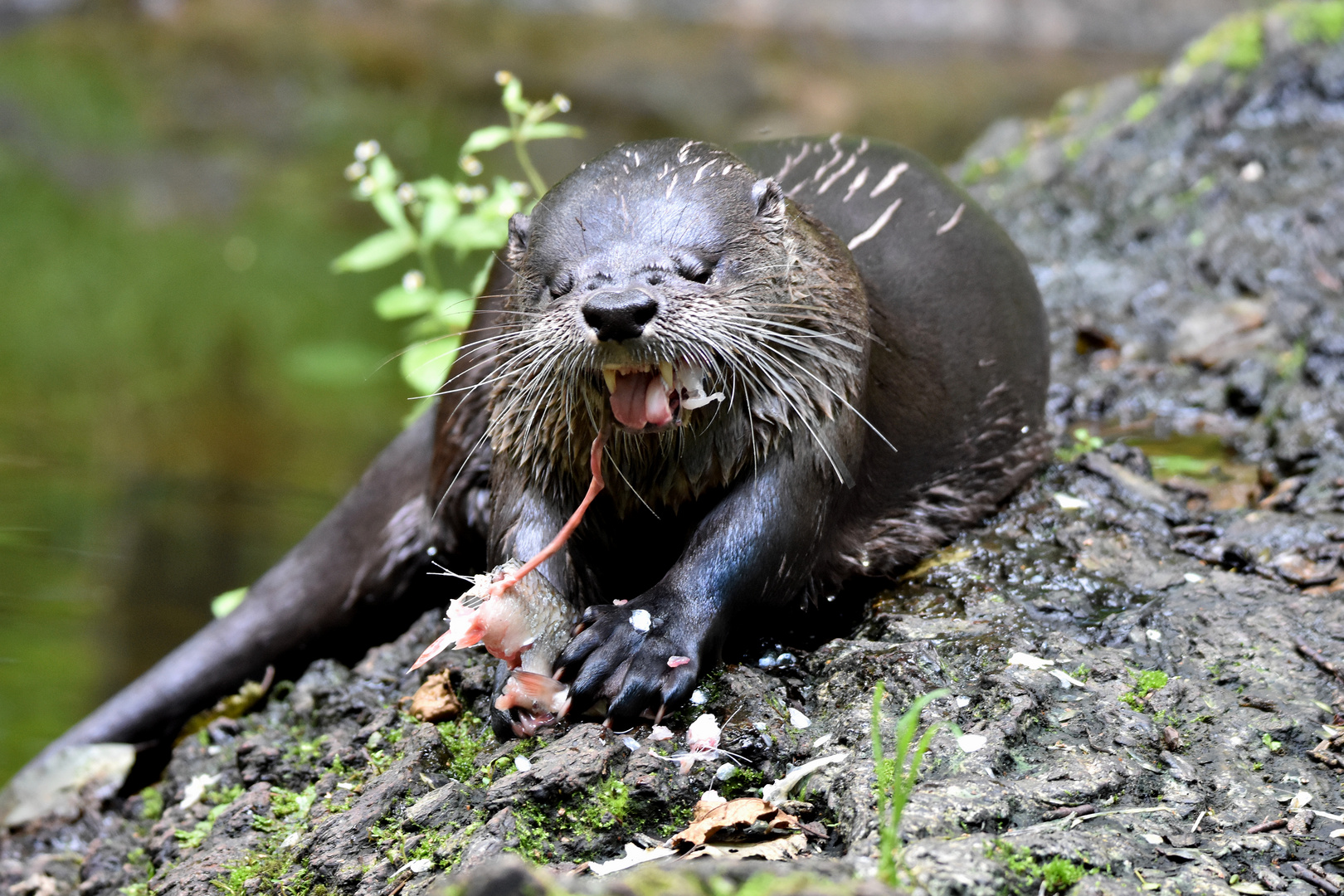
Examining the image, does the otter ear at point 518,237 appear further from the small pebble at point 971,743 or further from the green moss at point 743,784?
the small pebble at point 971,743

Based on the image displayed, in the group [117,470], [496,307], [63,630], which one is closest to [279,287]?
[117,470]

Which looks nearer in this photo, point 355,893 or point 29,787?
point 355,893

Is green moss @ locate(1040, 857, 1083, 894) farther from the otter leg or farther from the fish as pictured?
the fish

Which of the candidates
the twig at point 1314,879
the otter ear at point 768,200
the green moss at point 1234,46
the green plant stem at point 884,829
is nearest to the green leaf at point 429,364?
the otter ear at point 768,200

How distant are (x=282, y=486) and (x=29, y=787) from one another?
2983mm

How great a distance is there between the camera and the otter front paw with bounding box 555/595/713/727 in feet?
7.03

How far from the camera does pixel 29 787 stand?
10.9ft

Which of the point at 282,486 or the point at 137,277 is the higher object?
the point at 137,277

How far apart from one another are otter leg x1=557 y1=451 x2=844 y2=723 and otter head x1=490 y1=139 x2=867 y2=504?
0.28 feet

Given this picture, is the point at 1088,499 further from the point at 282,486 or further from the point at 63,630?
the point at 282,486

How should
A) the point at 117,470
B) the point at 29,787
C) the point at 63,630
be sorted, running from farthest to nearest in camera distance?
the point at 117,470
the point at 63,630
the point at 29,787

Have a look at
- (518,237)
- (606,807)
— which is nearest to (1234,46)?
(518,237)

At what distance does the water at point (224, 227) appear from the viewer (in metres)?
5.45

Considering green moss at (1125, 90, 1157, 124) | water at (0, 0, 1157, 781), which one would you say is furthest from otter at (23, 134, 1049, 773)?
green moss at (1125, 90, 1157, 124)
